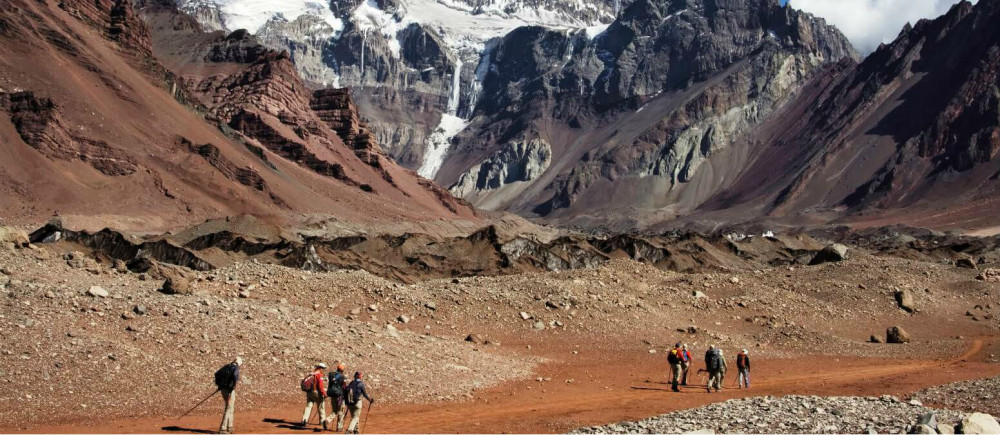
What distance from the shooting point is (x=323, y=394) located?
1862 cm

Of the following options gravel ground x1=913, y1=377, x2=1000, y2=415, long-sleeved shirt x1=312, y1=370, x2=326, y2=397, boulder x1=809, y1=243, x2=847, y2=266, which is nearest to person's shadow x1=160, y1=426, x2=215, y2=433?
long-sleeved shirt x1=312, y1=370, x2=326, y2=397

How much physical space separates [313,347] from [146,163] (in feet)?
258

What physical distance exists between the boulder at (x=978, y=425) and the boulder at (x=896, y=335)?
2259cm

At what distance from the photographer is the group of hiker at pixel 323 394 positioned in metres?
17.5

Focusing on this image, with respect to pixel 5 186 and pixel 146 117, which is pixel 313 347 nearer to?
pixel 5 186

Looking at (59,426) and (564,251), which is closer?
(59,426)

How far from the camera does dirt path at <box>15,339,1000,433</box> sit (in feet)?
62.0

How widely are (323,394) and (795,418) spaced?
9653 mm

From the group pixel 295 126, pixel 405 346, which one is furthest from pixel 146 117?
pixel 405 346

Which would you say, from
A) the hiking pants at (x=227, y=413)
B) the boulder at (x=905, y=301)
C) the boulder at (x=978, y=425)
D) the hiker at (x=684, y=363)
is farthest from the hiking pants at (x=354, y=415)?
the boulder at (x=905, y=301)

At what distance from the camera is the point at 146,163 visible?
94.8 meters

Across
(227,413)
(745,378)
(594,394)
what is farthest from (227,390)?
(745,378)

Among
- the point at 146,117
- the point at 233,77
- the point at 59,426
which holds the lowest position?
the point at 59,426

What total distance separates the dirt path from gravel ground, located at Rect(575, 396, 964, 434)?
75.5 inches
